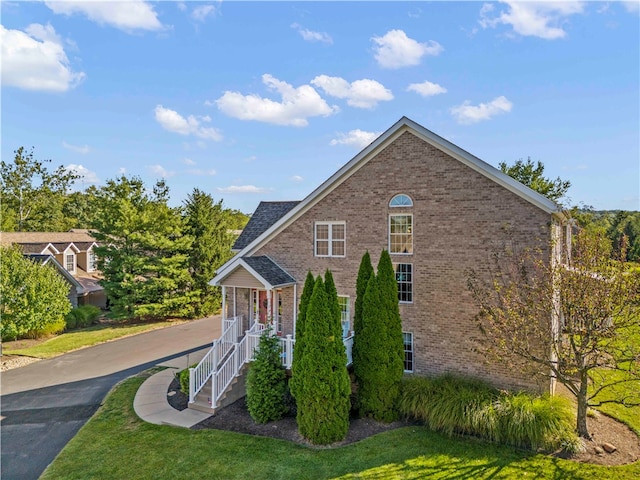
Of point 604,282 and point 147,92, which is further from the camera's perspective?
point 147,92

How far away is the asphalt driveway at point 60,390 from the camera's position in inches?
449

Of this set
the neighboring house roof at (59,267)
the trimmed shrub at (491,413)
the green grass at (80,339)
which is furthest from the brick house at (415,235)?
the neighboring house roof at (59,267)

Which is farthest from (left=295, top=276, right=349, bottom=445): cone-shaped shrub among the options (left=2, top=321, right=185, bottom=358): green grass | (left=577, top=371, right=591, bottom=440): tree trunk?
(left=2, top=321, right=185, bottom=358): green grass

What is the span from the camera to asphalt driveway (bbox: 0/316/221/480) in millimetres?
11406

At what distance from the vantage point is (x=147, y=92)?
19141 mm

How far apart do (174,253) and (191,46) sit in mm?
18918

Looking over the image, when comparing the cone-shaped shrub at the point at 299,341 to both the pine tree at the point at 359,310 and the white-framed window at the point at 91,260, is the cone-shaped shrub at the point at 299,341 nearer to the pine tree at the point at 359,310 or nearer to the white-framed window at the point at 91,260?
the pine tree at the point at 359,310

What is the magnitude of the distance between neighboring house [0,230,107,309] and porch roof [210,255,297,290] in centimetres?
2138

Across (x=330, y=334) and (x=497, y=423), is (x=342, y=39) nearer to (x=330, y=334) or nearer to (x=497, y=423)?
(x=330, y=334)

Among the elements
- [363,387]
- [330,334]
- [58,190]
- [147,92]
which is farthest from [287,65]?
[58,190]

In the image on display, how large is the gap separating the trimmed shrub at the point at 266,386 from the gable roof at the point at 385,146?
4192mm

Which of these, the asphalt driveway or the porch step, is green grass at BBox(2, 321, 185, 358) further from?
the porch step

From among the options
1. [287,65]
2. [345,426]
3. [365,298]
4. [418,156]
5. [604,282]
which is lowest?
[345,426]

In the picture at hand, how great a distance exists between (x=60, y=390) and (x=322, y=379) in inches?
498
